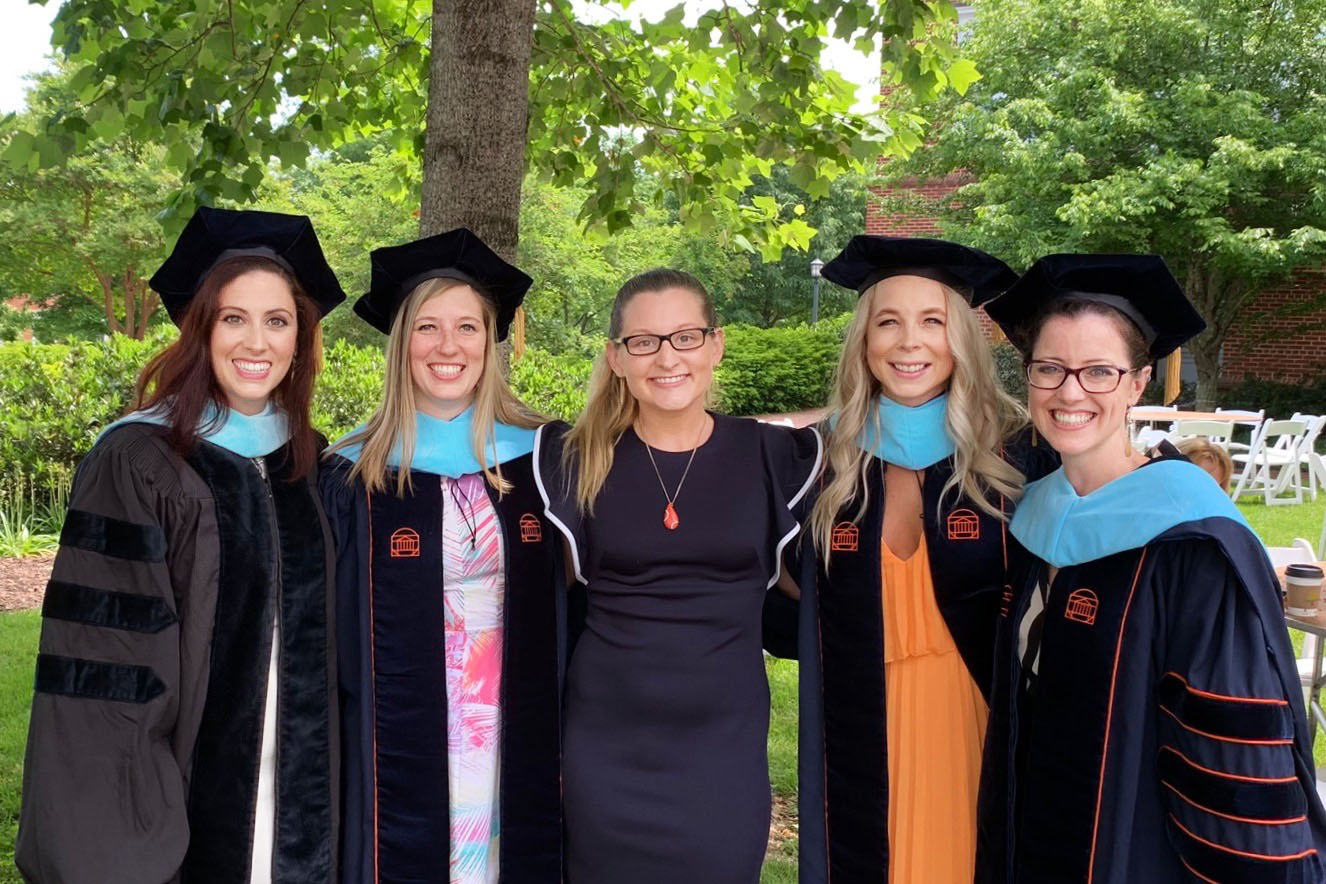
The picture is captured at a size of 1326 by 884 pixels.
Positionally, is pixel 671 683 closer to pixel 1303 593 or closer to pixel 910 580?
pixel 910 580

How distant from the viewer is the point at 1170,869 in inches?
78.7

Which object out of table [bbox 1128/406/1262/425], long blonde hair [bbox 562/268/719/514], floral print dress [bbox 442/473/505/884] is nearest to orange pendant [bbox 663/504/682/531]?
long blonde hair [bbox 562/268/719/514]

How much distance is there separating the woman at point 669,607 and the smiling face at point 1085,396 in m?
0.63

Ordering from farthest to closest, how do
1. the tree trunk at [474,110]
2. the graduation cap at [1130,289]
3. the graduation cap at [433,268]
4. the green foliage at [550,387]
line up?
1. the green foliage at [550,387]
2. the tree trunk at [474,110]
3. the graduation cap at [433,268]
4. the graduation cap at [1130,289]

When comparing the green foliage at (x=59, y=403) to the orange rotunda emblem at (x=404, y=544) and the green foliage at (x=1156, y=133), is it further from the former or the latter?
the green foliage at (x=1156, y=133)

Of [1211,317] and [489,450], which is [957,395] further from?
[1211,317]

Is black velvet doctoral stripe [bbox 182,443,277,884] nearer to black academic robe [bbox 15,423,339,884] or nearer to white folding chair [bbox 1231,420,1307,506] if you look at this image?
black academic robe [bbox 15,423,339,884]

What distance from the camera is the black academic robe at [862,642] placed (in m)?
2.41

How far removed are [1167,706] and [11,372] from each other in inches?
340

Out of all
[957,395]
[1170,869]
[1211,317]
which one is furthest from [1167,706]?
[1211,317]

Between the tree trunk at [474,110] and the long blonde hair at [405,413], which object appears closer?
the long blonde hair at [405,413]

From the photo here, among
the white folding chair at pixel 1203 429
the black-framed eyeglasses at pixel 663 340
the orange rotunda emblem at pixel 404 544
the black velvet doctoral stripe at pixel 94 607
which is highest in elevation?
the white folding chair at pixel 1203 429

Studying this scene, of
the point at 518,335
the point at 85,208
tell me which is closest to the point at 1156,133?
the point at 518,335

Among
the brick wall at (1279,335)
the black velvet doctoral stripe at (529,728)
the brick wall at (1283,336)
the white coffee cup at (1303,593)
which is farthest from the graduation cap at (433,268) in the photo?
the brick wall at (1283,336)
